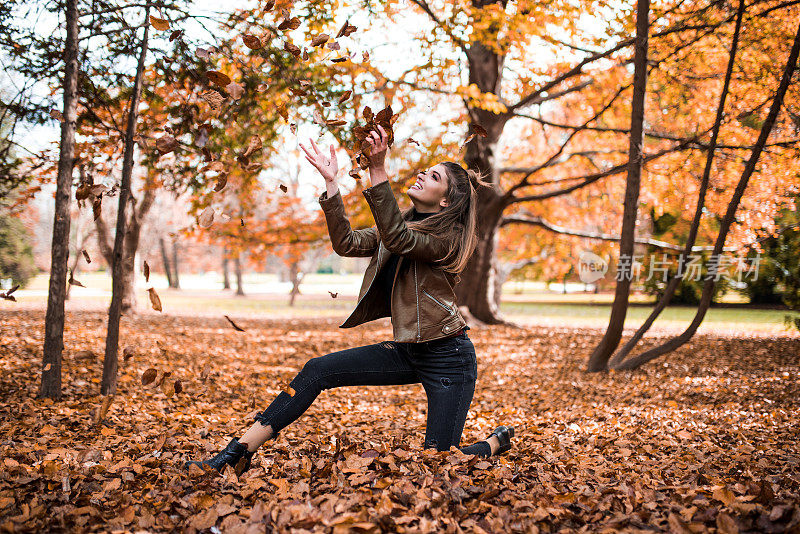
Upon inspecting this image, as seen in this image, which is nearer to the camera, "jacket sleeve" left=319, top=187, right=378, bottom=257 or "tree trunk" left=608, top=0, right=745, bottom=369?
"jacket sleeve" left=319, top=187, right=378, bottom=257

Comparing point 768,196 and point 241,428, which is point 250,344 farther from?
point 768,196

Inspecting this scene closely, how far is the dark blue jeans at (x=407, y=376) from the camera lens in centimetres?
274

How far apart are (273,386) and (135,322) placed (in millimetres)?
5500

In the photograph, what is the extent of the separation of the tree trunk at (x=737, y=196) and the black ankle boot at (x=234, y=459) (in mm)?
5190

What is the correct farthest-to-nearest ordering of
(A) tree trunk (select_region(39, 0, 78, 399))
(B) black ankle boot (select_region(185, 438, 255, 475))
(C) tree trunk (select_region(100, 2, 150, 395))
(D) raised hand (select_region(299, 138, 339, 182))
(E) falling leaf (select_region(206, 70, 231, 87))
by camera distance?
1. (C) tree trunk (select_region(100, 2, 150, 395))
2. (A) tree trunk (select_region(39, 0, 78, 399))
3. (E) falling leaf (select_region(206, 70, 231, 87))
4. (B) black ankle boot (select_region(185, 438, 255, 475))
5. (D) raised hand (select_region(299, 138, 339, 182))

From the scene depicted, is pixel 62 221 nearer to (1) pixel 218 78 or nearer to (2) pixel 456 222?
(1) pixel 218 78

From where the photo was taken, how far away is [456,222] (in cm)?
276

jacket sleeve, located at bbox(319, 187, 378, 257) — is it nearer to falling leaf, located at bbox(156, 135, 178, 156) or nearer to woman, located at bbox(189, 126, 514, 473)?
woman, located at bbox(189, 126, 514, 473)

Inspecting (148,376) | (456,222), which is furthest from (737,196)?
(148,376)

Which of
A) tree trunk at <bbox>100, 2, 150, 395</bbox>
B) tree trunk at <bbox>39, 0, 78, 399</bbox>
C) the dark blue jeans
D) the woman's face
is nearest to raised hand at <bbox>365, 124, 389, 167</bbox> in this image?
the woman's face

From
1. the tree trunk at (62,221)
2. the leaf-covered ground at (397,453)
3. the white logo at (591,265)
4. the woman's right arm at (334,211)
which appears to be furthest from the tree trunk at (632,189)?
the white logo at (591,265)

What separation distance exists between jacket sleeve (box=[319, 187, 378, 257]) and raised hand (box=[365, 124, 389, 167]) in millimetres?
217

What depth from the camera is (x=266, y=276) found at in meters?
62.4

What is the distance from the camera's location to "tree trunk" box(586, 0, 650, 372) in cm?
601
